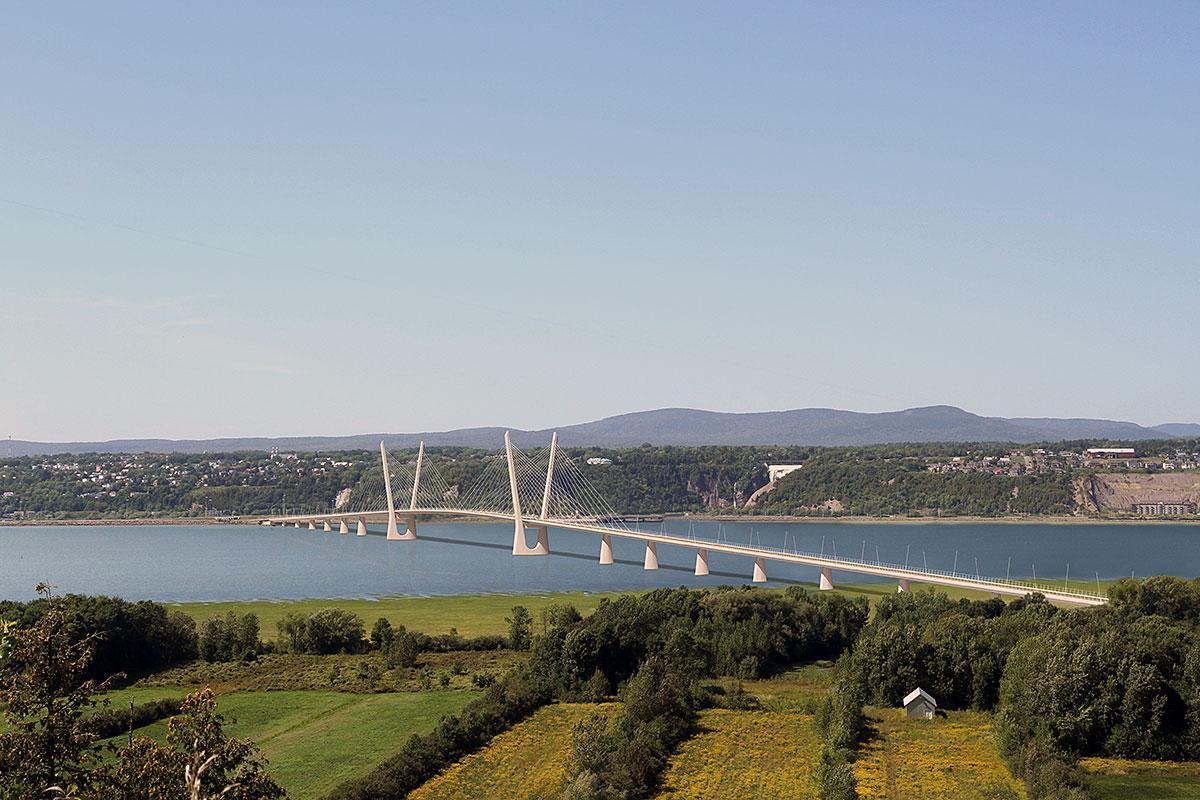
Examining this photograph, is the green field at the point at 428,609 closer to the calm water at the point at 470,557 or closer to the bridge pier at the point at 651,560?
the calm water at the point at 470,557

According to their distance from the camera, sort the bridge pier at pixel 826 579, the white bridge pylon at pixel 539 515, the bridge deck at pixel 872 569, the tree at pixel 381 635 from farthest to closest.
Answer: the bridge pier at pixel 826 579 < the white bridge pylon at pixel 539 515 < the bridge deck at pixel 872 569 < the tree at pixel 381 635

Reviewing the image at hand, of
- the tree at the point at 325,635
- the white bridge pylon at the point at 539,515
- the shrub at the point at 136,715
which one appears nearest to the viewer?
the shrub at the point at 136,715

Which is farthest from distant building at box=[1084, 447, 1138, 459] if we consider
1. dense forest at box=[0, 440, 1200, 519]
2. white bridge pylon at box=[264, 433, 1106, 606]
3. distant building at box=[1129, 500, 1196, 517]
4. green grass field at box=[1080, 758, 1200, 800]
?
green grass field at box=[1080, 758, 1200, 800]

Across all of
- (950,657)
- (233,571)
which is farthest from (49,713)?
(233,571)

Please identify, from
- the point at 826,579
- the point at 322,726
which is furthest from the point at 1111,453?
the point at 322,726

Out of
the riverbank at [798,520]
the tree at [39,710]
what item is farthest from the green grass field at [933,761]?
the riverbank at [798,520]

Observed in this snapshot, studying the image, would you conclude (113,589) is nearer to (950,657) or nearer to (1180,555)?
(950,657)
